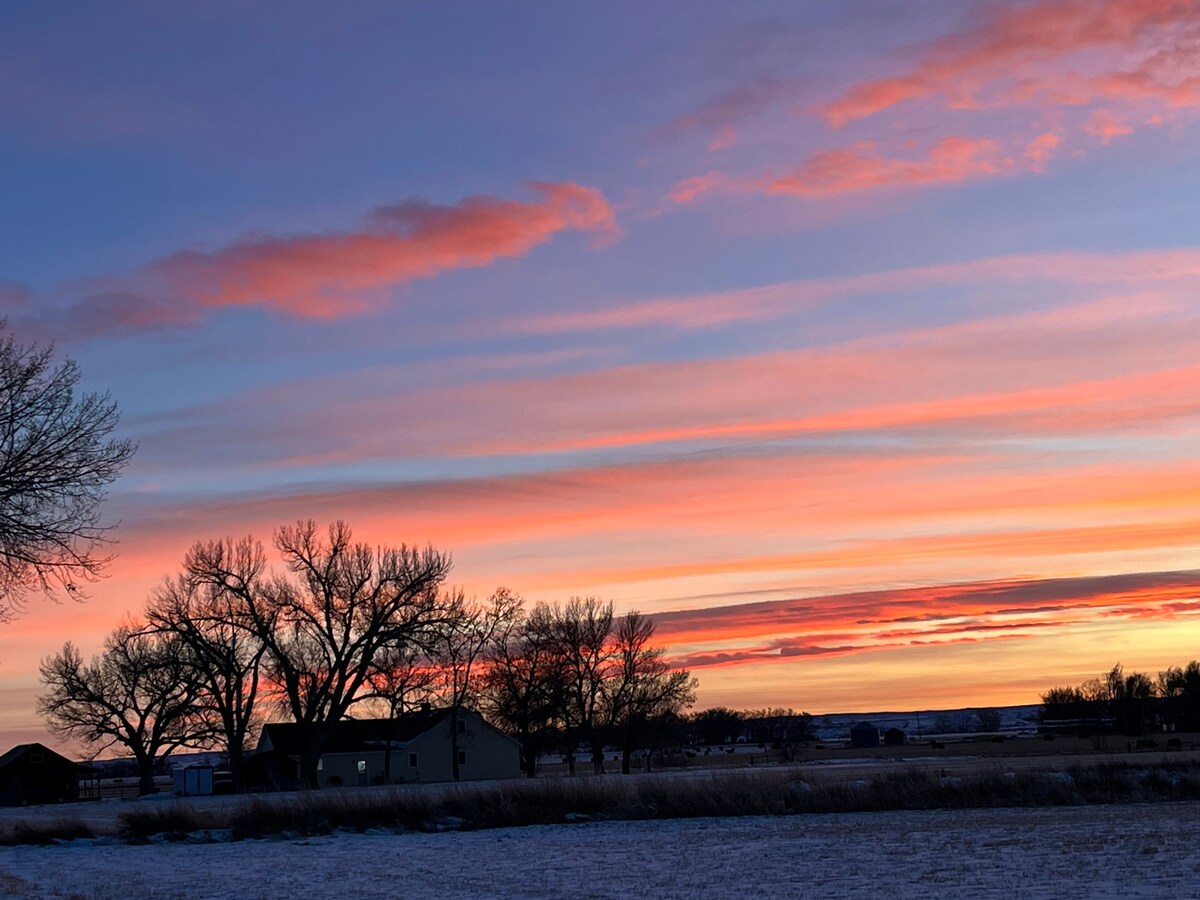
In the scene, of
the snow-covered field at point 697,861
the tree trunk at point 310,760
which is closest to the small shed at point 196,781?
the tree trunk at point 310,760

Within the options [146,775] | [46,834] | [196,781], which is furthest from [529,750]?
[46,834]

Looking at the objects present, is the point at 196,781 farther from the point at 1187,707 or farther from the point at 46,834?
the point at 1187,707

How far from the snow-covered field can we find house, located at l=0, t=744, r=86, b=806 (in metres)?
77.0

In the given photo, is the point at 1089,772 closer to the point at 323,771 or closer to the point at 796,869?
the point at 796,869

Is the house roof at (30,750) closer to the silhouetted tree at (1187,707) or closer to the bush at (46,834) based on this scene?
the bush at (46,834)

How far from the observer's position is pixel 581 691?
110 metres

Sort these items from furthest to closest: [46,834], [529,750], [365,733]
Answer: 1. [365,733]
2. [529,750]
3. [46,834]

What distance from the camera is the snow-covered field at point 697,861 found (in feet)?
66.1

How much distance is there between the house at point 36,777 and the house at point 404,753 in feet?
51.5

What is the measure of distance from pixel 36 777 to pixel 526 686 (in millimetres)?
41877

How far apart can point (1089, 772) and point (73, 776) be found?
9314cm

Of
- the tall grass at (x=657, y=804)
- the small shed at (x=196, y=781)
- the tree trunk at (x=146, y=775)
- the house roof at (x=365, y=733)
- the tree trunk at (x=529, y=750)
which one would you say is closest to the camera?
the tall grass at (x=657, y=804)

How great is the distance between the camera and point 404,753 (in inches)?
4235

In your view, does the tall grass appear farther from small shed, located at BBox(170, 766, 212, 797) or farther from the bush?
small shed, located at BBox(170, 766, 212, 797)
